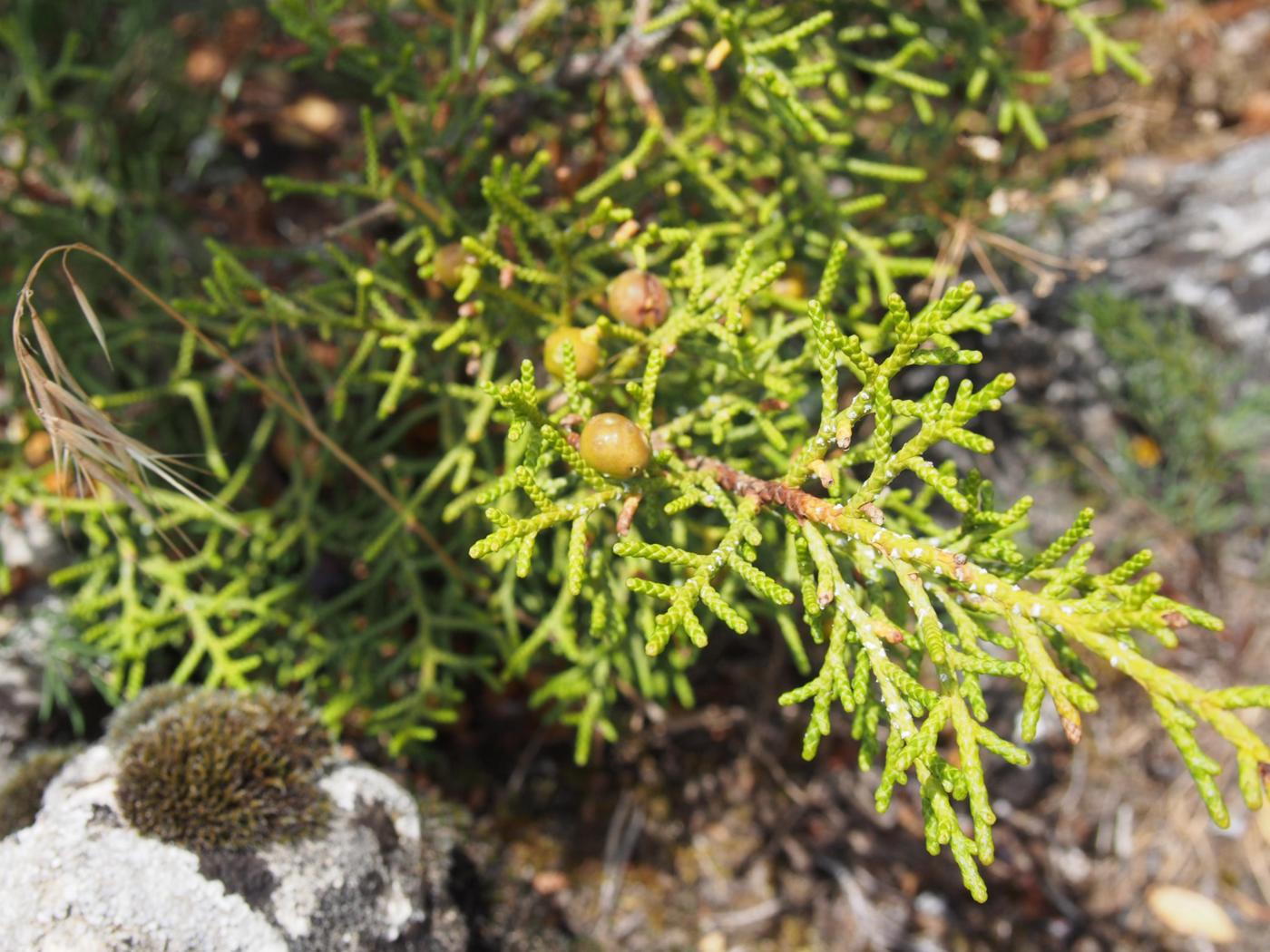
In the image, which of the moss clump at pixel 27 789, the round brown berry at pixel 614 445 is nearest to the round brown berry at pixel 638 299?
the round brown berry at pixel 614 445

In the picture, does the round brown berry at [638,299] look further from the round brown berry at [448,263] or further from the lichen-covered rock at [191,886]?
the lichen-covered rock at [191,886]

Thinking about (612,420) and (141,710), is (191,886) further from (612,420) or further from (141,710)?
(612,420)

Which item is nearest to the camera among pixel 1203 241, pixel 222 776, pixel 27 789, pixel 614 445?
pixel 614 445

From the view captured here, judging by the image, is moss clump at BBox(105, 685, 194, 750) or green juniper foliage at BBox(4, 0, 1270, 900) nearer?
green juniper foliage at BBox(4, 0, 1270, 900)

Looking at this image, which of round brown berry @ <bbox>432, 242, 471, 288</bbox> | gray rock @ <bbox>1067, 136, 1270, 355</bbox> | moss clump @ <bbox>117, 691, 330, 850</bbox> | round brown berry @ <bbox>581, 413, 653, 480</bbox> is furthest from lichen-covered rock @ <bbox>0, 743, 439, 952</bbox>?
gray rock @ <bbox>1067, 136, 1270, 355</bbox>

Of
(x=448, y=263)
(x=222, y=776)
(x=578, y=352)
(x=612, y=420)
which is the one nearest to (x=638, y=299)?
(x=578, y=352)

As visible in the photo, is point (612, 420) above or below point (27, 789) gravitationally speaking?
above

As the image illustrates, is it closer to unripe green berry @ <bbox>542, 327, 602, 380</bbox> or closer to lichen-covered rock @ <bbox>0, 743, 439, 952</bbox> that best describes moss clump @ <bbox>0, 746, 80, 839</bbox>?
lichen-covered rock @ <bbox>0, 743, 439, 952</bbox>
